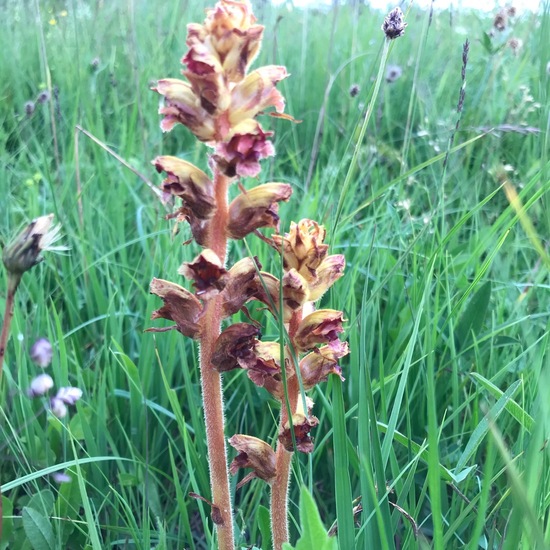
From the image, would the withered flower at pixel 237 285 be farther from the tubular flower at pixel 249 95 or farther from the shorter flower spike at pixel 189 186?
the tubular flower at pixel 249 95

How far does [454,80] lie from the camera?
5270 mm

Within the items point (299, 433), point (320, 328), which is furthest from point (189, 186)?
point (299, 433)

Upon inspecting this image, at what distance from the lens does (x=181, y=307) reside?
4.03 ft

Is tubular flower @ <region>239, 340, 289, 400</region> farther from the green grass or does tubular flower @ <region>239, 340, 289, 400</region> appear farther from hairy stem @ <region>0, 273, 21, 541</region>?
hairy stem @ <region>0, 273, 21, 541</region>

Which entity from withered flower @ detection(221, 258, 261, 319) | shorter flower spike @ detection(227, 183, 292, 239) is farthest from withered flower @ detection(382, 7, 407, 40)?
withered flower @ detection(221, 258, 261, 319)

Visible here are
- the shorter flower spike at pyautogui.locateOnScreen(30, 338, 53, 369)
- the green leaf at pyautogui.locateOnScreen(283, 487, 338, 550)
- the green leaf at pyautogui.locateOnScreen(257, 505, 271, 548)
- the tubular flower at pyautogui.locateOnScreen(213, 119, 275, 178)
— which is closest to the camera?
the green leaf at pyautogui.locateOnScreen(283, 487, 338, 550)

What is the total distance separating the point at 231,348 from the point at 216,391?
0.11m

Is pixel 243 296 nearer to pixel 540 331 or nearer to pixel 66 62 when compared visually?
pixel 540 331

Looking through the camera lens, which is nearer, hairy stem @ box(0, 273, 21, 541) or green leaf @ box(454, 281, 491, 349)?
hairy stem @ box(0, 273, 21, 541)

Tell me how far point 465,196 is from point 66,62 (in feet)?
10.7

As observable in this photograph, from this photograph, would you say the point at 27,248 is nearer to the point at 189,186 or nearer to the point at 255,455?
the point at 189,186

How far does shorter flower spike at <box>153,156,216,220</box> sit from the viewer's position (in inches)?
46.4

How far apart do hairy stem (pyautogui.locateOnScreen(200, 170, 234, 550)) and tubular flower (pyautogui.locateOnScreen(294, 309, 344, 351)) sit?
6.7 inches

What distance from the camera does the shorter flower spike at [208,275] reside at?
116 cm
